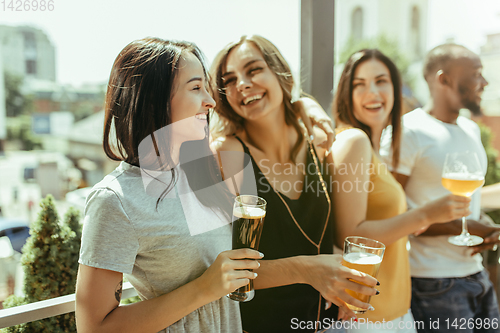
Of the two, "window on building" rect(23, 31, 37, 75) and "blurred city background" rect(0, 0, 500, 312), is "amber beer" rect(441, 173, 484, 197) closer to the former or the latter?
"blurred city background" rect(0, 0, 500, 312)

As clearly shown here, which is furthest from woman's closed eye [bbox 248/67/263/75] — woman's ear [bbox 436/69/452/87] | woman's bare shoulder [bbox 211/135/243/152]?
woman's ear [bbox 436/69/452/87]

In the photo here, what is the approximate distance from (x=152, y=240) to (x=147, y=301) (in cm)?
19

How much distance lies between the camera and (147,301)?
1018 mm

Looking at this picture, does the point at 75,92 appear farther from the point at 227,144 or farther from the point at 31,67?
the point at 227,144

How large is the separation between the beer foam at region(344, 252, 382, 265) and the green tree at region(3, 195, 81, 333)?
120 cm

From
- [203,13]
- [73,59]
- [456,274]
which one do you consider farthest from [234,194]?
[456,274]

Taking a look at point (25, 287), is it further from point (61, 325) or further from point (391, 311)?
point (391, 311)

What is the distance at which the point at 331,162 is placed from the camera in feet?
A: 5.13

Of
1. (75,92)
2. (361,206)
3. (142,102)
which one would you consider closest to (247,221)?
(142,102)

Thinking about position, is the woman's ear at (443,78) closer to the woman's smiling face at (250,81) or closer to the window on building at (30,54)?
the woman's smiling face at (250,81)

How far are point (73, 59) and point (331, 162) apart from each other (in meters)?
1.56

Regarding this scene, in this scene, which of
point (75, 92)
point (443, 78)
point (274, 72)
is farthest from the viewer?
point (75, 92)

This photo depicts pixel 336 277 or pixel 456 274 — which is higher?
pixel 336 277

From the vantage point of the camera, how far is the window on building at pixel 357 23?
1516 inches
